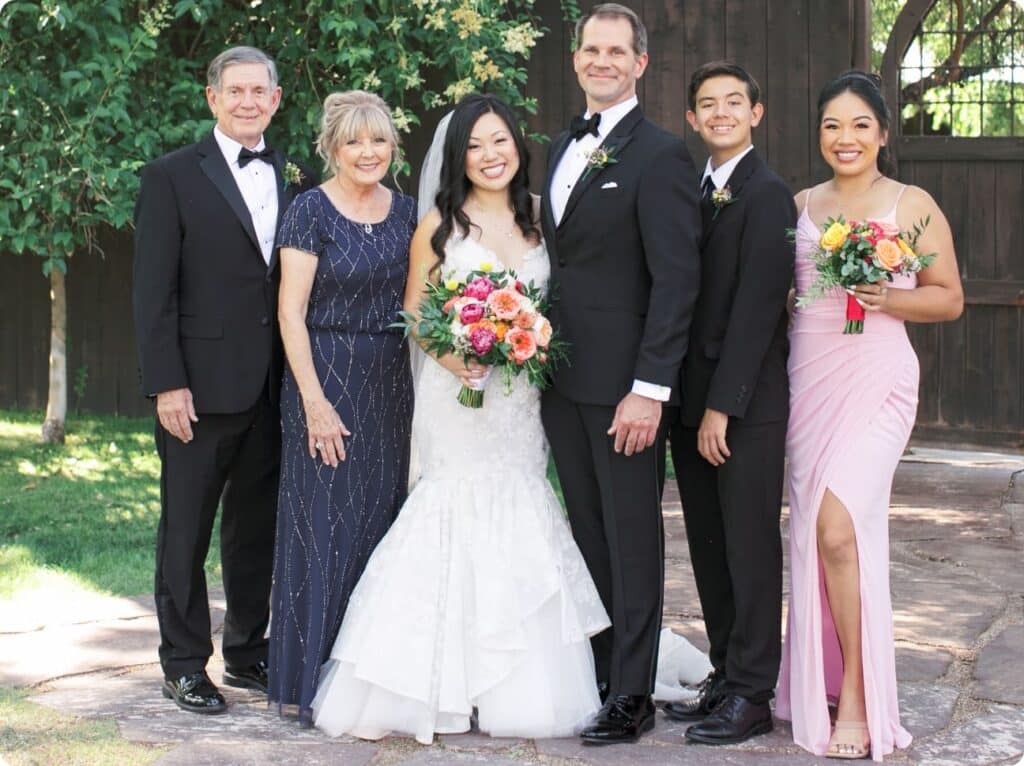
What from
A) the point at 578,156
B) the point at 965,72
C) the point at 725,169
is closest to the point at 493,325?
the point at 578,156

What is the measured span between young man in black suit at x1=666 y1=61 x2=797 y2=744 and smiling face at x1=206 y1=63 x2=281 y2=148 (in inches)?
55.1

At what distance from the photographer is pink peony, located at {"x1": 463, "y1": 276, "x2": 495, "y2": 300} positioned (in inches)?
160

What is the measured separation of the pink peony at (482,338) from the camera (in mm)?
3975

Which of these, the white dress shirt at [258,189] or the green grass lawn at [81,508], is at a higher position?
the white dress shirt at [258,189]

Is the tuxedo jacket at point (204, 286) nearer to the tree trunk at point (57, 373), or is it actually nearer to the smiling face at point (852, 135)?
the smiling face at point (852, 135)

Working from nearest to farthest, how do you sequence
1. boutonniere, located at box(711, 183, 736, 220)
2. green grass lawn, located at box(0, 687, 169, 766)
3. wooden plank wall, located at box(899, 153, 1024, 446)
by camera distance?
green grass lawn, located at box(0, 687, 169, 766) < boutonniere, located at box(711, 183, 736, 220) < wooden plank wall, located at box(899, 153, 1024, 446)

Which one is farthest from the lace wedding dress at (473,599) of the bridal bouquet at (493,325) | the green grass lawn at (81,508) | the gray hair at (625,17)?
the green grass lawn at (81,508)

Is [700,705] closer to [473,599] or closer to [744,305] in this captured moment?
[473,599]

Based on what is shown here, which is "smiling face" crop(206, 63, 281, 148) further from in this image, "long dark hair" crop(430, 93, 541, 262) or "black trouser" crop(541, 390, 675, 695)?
"black trouser" crop(541, 390, 675, 695)

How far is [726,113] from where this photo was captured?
414cm

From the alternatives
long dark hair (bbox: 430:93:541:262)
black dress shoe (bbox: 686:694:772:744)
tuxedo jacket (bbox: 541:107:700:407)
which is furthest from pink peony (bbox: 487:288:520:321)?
black dress shoe (bbox: 686:694:772:744)

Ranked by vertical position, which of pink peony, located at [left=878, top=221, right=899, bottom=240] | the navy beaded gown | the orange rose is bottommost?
the navy beaded gown

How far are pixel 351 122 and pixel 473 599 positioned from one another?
1504mm

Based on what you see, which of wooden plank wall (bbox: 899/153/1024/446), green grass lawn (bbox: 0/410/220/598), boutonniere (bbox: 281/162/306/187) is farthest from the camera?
wooden plank wall (bbox: 899/153/1024/446)
